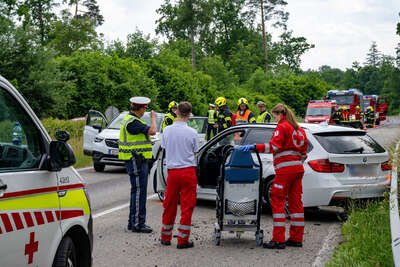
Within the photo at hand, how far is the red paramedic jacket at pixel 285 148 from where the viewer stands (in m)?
8.59

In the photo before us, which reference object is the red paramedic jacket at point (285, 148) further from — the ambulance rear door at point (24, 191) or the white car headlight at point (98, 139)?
the white car headlight at point (98, 139)

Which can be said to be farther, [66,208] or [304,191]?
[304,191]

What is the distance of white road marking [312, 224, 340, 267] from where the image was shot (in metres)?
7.72

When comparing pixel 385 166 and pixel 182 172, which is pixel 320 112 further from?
pixel 182 172

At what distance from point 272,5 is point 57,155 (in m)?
78.8

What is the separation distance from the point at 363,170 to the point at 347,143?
1.64ft

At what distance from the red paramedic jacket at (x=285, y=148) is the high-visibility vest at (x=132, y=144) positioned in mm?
1780

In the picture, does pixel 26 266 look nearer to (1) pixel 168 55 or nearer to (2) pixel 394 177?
(2) pixel 394 177

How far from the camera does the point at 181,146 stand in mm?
8562

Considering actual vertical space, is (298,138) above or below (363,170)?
above

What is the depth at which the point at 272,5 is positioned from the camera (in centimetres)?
8131

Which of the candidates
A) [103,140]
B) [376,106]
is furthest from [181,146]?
[376,106]

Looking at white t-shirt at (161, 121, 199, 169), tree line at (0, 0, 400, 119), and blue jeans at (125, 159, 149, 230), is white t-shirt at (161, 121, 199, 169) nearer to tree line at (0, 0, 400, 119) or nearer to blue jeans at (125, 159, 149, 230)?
blue jeans at (125, 159, 149, 230)

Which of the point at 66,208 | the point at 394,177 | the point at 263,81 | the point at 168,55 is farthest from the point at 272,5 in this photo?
the point at 66,208
